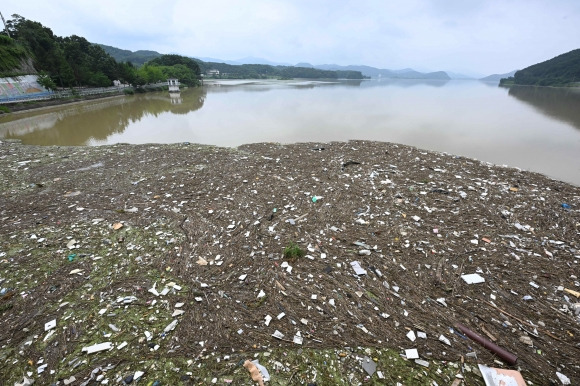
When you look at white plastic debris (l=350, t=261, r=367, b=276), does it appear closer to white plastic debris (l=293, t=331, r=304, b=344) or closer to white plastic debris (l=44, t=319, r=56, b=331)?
white plastic debris (l=293, t=331, r=304, b=344)

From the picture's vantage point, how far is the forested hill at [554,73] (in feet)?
189

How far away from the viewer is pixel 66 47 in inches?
1211

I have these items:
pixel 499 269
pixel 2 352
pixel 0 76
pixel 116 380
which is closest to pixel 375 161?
pixel 499 269

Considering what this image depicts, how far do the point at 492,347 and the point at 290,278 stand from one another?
1885 mm

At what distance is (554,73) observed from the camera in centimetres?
6481

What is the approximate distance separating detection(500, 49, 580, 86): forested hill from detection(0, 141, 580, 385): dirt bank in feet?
253

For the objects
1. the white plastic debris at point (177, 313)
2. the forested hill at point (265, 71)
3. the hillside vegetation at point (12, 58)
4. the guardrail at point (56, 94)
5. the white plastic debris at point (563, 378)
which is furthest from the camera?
the forested hill at point (265, 71)

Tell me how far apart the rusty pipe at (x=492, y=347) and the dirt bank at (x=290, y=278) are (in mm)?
41

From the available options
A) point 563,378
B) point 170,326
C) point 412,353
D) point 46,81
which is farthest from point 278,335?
point 46,81

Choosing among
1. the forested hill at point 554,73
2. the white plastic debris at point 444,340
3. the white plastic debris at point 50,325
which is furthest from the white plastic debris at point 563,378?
the forested hill at point 554,73

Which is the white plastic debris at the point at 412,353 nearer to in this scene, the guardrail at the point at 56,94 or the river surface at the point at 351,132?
the river surface at the point at 351,132

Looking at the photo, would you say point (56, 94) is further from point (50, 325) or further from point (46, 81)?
point (50, 325)

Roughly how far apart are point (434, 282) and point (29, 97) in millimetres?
32106

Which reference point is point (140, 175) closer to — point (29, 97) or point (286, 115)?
point (286, 115)
